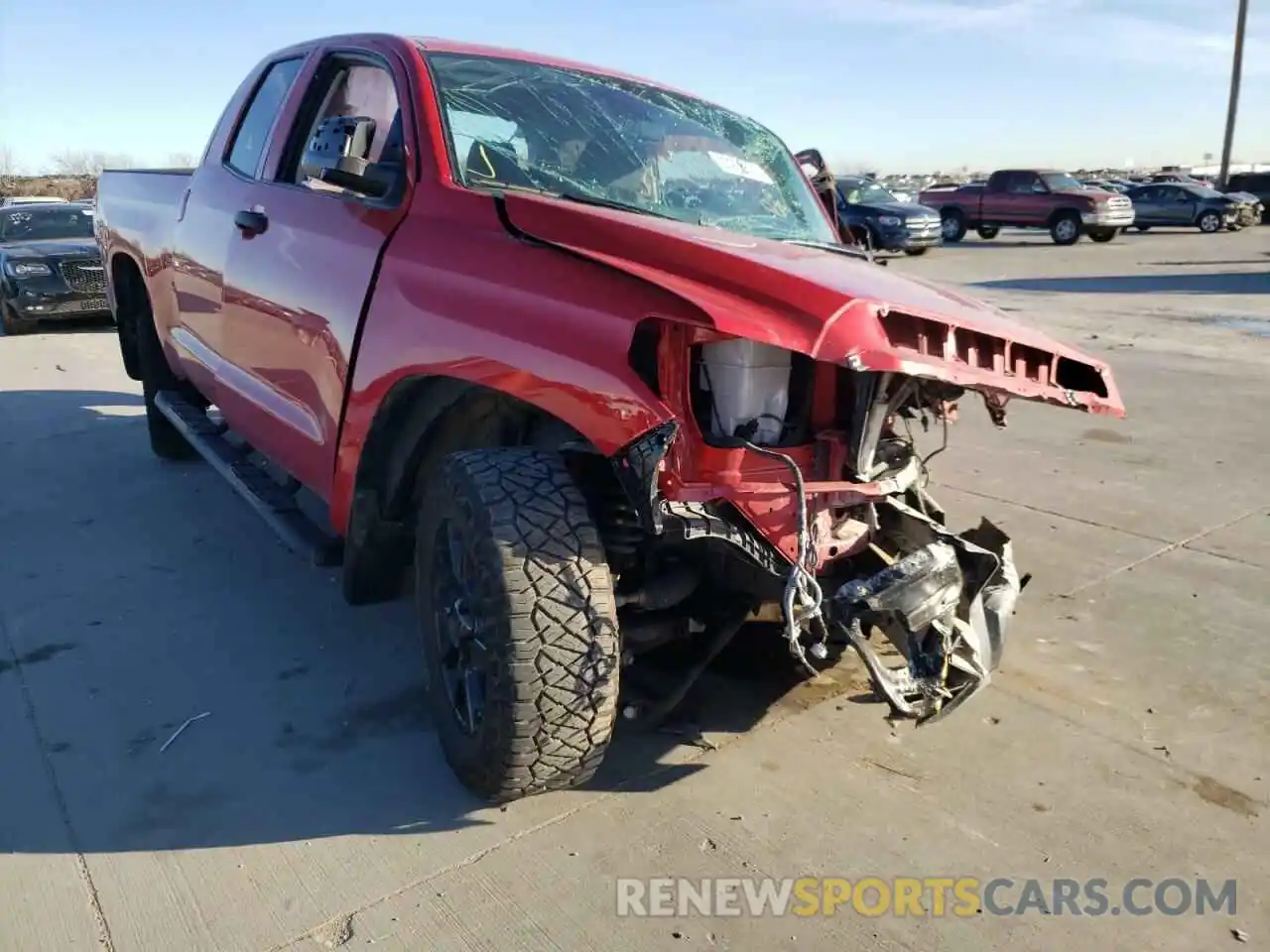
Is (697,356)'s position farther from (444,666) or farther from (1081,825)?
(1081,825)

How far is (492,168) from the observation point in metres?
3.21

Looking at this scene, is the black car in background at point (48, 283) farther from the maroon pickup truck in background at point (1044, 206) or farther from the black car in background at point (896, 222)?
the maroon pickup truck in background at point (1044, 206)

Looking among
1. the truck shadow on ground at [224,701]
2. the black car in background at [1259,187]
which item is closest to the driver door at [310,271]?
the truck shadow on ground at [224,701]

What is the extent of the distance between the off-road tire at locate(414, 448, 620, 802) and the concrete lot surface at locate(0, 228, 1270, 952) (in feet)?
0.88

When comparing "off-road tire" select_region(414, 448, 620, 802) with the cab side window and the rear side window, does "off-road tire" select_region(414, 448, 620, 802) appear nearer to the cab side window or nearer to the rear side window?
the cab side window

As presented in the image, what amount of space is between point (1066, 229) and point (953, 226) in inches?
132

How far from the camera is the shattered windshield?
3258 mm

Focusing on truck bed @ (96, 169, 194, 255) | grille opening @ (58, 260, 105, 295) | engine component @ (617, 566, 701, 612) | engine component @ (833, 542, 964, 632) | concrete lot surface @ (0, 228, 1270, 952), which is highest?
truck bed @ (96, 169, 194, 255)

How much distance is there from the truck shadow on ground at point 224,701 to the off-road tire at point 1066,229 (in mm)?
26494

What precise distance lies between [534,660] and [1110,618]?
254 cm

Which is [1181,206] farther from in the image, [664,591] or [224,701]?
[224,701]

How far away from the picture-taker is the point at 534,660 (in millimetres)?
2506

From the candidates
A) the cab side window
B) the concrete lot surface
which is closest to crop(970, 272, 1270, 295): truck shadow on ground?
the concrete lot surface

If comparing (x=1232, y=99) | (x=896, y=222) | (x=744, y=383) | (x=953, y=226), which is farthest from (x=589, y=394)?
(x=1232, y=99)
